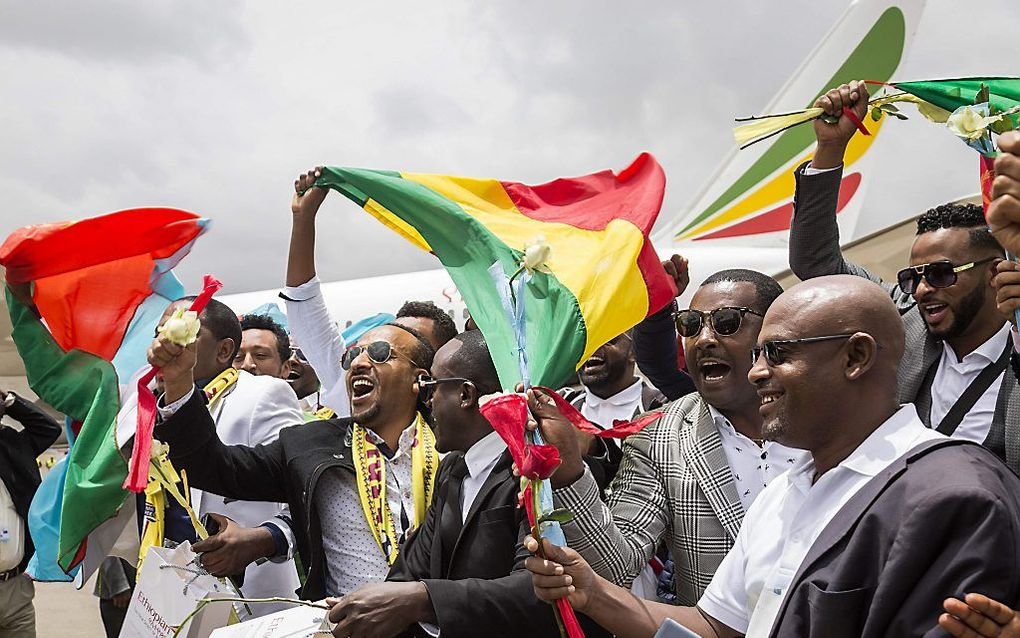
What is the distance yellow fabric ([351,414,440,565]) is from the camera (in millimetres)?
3477

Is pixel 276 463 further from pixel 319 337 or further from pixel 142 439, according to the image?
pixel 319 337

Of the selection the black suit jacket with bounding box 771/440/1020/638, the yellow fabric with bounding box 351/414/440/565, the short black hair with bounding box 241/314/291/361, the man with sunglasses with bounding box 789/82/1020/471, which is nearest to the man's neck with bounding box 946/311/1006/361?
the man with sunglasses with bounding box 789/82/1020/471

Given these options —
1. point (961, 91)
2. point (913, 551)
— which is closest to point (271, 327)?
point (961, 91)

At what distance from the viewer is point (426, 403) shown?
12.8 ft

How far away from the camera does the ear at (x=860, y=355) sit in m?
2.16

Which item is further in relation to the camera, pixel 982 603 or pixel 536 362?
pixel 536 362

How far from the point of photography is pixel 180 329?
334 cm

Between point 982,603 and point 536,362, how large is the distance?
1358 millimetres

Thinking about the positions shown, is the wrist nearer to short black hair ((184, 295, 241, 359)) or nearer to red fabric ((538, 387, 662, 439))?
red fabric ((538, 387, 662, 439))

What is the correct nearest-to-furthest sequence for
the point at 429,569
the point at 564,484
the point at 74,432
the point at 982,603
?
the point at 982,603, the point at 564,484, the point at 429,569, the point at 74,432

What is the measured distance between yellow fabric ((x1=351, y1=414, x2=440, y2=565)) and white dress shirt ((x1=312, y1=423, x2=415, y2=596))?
3 centimetres

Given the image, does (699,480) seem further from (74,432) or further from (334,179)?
(74,432)

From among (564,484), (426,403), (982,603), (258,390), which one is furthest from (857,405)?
(258,390)

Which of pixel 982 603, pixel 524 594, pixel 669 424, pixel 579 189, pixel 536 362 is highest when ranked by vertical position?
pixel 579 189
